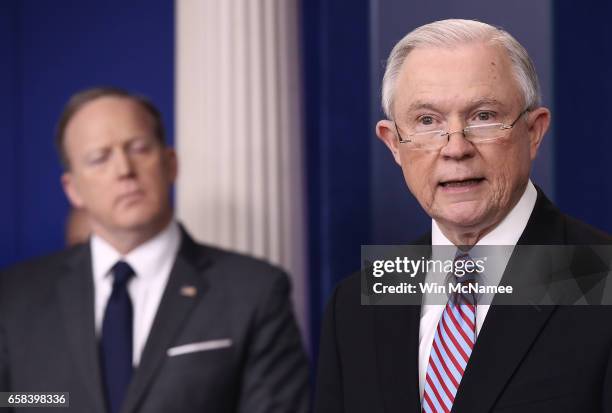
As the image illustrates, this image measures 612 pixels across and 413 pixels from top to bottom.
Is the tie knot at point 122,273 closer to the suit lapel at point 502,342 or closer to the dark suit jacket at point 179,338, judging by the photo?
the dark suit jacket at point 179,338

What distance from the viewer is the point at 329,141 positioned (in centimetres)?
126

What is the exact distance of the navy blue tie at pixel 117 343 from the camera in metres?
1.86

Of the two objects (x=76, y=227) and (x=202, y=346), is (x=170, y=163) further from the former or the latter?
(x=76, y=227)

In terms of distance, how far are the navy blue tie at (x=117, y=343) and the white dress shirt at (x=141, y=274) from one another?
18 millimetres

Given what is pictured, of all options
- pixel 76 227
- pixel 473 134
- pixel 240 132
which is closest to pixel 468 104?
pixel 473 134

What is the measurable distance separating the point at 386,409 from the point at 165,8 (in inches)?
86.6

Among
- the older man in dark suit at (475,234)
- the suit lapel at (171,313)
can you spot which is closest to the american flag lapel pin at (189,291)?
the suit lapel at (171,313)

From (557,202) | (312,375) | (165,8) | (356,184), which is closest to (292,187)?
(312,375)

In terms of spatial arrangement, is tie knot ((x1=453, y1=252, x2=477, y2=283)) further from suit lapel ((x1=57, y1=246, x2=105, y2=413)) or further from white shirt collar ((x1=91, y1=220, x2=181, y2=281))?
white shirt collar ((x1=91, y1=220, x2=181, y2=281))

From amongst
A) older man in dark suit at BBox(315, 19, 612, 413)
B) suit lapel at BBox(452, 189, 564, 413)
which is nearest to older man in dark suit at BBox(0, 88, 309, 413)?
older man in dark suit at BBox(315, 19, 612, 413)

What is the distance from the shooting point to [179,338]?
1.93 metres

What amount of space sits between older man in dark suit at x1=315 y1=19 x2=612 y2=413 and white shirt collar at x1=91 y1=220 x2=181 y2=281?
1.12 meters

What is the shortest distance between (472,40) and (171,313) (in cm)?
130

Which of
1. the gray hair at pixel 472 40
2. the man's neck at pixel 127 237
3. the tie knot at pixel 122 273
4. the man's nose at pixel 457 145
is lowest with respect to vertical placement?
the tie knot at pixel 122 273
